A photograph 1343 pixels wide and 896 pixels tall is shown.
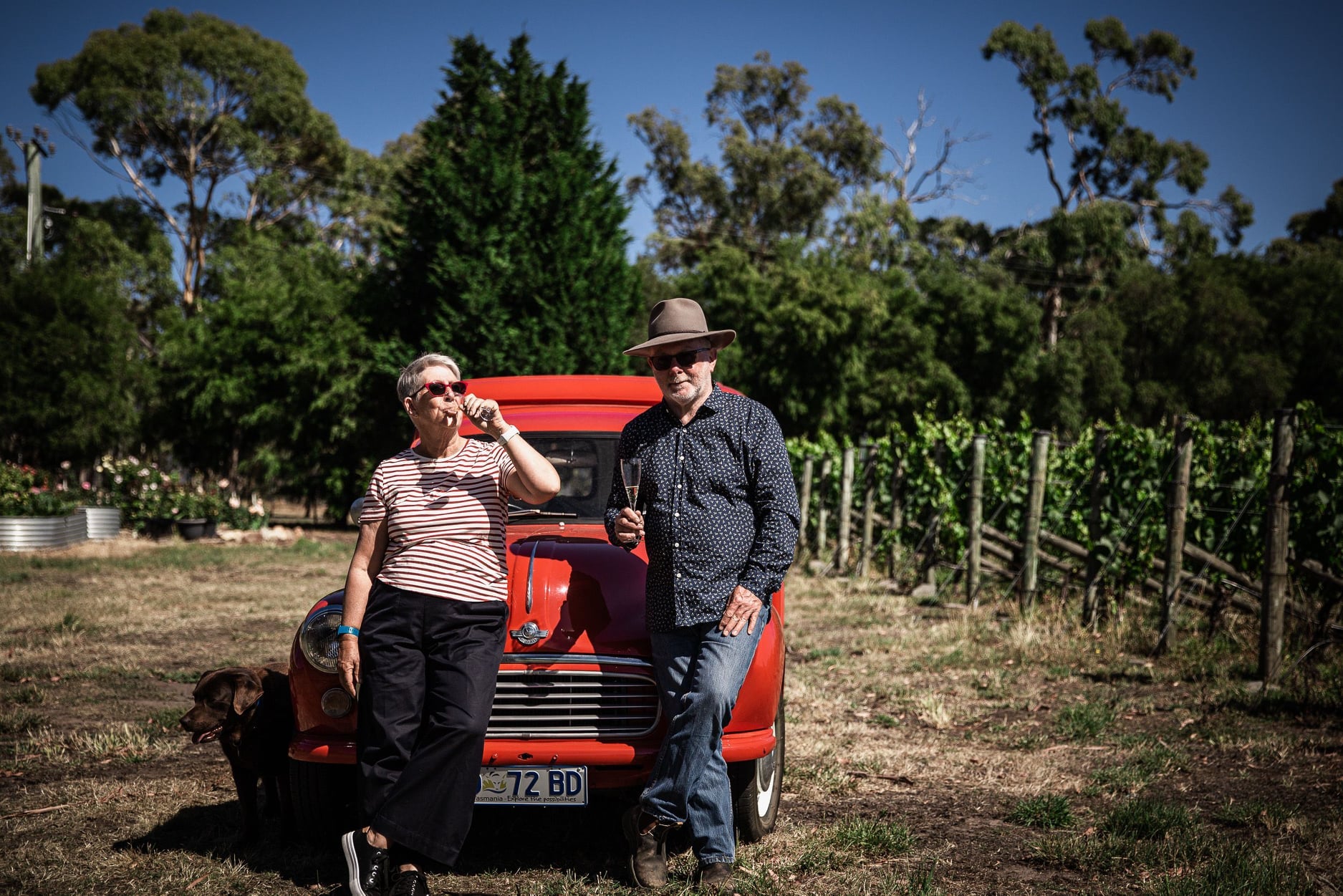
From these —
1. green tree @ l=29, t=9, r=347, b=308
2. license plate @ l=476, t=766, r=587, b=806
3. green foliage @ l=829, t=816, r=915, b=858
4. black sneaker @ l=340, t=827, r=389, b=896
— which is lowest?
green foliage @ l=829, t=816, r=915, b=858

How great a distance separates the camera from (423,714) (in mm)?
3547

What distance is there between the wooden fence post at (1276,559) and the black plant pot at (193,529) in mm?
18488

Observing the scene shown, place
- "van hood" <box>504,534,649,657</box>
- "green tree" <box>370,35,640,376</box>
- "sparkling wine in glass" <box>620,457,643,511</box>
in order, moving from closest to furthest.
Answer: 1. "sparkling wine in glass" <box>620,457,643,511</box>
2. "van hood" <box>504,534,649,657</box>
3. "green tree" <box>370,35,640,376</box>

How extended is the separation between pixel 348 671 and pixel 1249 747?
485cm

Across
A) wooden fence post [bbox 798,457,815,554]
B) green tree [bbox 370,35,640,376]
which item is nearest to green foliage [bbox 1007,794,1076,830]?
wooden fence post [bbox 798,457,815,554]

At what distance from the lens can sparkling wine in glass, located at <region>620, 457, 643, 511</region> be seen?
3.67 meters

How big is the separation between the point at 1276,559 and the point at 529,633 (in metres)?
5.48

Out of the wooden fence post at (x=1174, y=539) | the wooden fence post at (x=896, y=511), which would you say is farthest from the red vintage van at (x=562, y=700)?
the wooden fence post at (x=896, y=511)

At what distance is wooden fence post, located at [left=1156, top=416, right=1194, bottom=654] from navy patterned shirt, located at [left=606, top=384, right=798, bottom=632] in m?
5.42

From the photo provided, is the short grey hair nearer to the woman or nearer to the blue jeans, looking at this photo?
the woman

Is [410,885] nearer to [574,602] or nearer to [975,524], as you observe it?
[574,602]

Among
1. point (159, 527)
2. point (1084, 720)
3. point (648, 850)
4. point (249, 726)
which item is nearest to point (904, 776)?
point (1084, 720)

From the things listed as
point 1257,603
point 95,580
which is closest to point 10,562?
point 95,580

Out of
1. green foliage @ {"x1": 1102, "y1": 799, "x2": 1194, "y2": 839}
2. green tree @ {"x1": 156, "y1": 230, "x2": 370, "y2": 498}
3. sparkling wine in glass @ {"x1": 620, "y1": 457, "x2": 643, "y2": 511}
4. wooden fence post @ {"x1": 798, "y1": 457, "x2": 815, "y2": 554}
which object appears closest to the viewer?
sparkling wine in glass @ {"x1": 620, "y1": 457, "x2": 643, "y2": 511}
